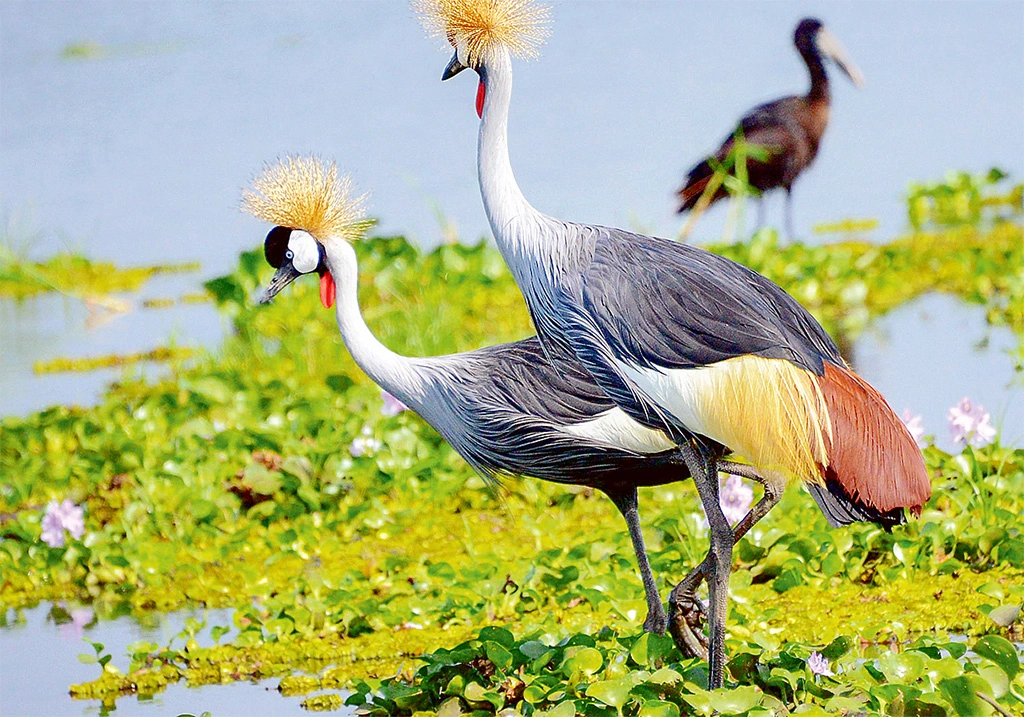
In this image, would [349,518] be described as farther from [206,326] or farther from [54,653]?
[206,326]

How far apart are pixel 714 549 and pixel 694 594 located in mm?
331

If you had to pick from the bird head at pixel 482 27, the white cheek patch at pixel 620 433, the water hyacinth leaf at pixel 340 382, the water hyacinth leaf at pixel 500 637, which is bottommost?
the water hyacinth leaf at pixel 500 637

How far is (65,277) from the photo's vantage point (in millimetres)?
9320

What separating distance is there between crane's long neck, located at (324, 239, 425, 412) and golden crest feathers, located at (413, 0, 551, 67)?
0.75 metres

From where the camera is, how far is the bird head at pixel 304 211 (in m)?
4.16

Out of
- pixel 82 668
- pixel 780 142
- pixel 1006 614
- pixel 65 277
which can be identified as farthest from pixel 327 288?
pixel 65 277

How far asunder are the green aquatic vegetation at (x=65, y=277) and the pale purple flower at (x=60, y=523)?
163 inches

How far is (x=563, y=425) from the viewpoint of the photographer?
12.4 ft

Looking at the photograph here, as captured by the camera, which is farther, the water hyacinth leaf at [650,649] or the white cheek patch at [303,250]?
the white cheek patch at [303,250]

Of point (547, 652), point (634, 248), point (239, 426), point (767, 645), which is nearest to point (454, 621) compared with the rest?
point (547, 652)

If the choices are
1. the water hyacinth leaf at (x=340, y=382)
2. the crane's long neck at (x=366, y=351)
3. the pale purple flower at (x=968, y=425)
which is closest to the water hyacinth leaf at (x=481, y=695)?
the crane's long neck at (x=366, y=351)

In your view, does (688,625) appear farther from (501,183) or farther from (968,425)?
(968,425)

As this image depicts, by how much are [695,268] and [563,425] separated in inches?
21.8

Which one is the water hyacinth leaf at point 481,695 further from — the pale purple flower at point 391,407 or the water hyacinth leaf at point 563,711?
the pale purple flower at point 391,407
